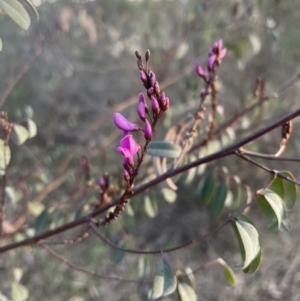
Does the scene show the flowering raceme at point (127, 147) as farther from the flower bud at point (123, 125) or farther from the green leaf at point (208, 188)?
the green leaf at point (208, 188)

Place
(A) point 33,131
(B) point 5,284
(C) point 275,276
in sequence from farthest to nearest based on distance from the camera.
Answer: (C) point 275,276 < (B) point 5,284 < (A) point 33,131

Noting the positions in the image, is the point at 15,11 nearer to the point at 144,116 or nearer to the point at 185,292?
the point at 144,116

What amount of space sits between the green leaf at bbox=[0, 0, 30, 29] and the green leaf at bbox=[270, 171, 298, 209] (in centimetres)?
55

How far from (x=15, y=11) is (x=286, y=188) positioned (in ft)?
2.06

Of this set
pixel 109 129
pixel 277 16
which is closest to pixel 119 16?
pixel 109 129

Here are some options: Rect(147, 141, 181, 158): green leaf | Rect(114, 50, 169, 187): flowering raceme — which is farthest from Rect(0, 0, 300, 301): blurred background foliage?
Rect(114, 50, 169, 187): flowering raceme

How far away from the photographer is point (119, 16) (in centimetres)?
359

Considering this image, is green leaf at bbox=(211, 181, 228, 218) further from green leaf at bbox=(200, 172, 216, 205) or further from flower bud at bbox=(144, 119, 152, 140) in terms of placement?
flower bud at bbox=(144, 119, 152, 140)

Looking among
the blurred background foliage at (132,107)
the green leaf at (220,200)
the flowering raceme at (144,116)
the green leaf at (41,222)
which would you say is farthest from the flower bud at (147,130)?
the blurred background foliage at (132,107)

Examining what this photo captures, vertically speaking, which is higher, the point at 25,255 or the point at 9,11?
the point at 9,11

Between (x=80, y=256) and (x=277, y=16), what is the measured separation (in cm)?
195

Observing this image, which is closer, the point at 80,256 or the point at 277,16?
the point at 80,256

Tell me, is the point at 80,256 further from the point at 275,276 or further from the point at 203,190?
the point at 203,190

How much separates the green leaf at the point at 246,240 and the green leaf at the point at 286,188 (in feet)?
0.41
